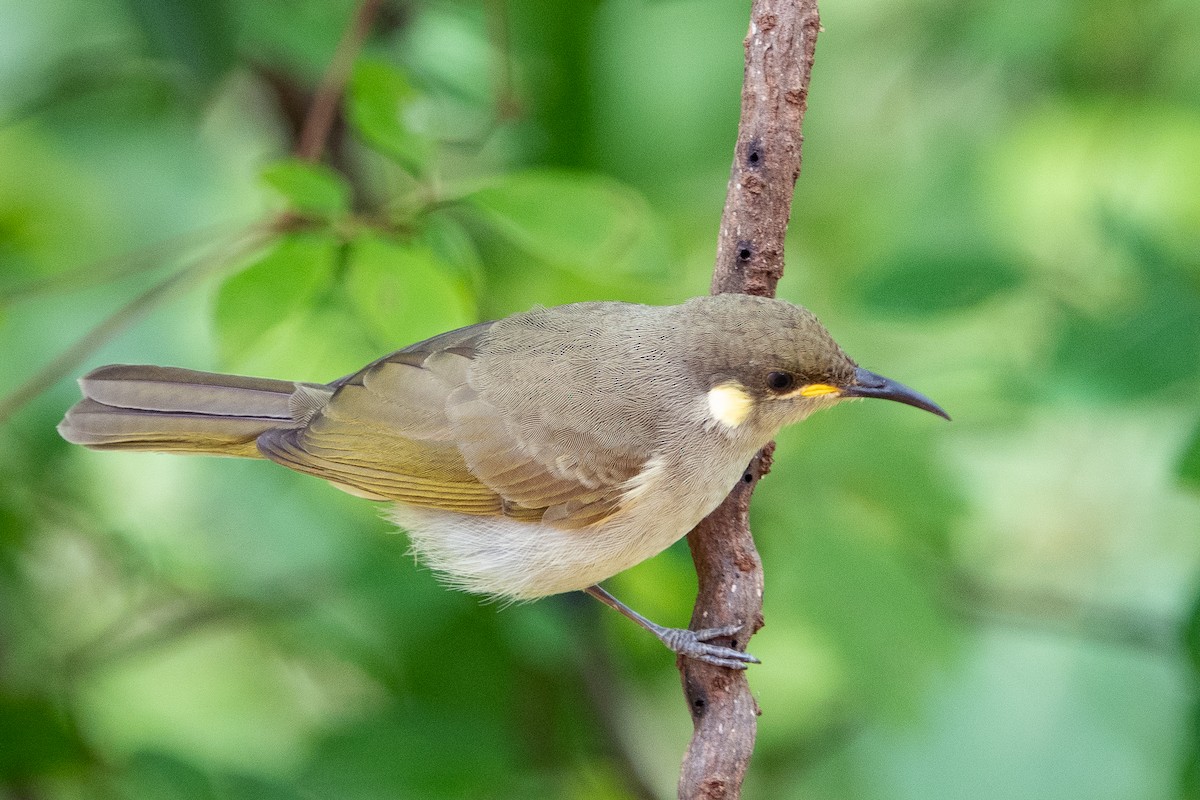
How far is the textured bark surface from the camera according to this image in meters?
2.66

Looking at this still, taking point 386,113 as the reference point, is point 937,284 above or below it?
above

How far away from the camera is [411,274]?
2.80m

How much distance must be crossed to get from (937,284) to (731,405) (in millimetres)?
1012

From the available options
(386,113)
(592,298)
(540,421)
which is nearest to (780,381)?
(540,421)

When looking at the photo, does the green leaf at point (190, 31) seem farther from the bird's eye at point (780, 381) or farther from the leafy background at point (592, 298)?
the bird's eye at point (780, 381)

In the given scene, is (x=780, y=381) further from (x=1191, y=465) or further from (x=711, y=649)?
(x=1191, y=465)

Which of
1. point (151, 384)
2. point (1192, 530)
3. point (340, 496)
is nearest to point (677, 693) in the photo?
point (340, 496)

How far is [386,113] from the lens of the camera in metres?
3.07

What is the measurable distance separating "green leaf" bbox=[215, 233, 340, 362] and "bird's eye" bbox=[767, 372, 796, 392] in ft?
3.65

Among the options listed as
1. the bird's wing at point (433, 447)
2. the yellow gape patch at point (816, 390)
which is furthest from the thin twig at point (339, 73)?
the yellow gape patch at point (816, 390)

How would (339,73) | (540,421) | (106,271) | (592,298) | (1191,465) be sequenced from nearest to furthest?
(1191,465) < (540,421) < (106,271) < (339,73) < (592,298)

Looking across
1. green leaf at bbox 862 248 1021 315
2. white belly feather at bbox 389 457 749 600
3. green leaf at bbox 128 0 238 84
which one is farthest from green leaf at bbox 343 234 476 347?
green leaf at bbox 862 248 1021 315

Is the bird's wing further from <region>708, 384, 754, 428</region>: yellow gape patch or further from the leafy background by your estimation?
<region>708, 384, 754, 428</region>: yellow gape patch

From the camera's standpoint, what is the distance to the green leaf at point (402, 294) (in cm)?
278
